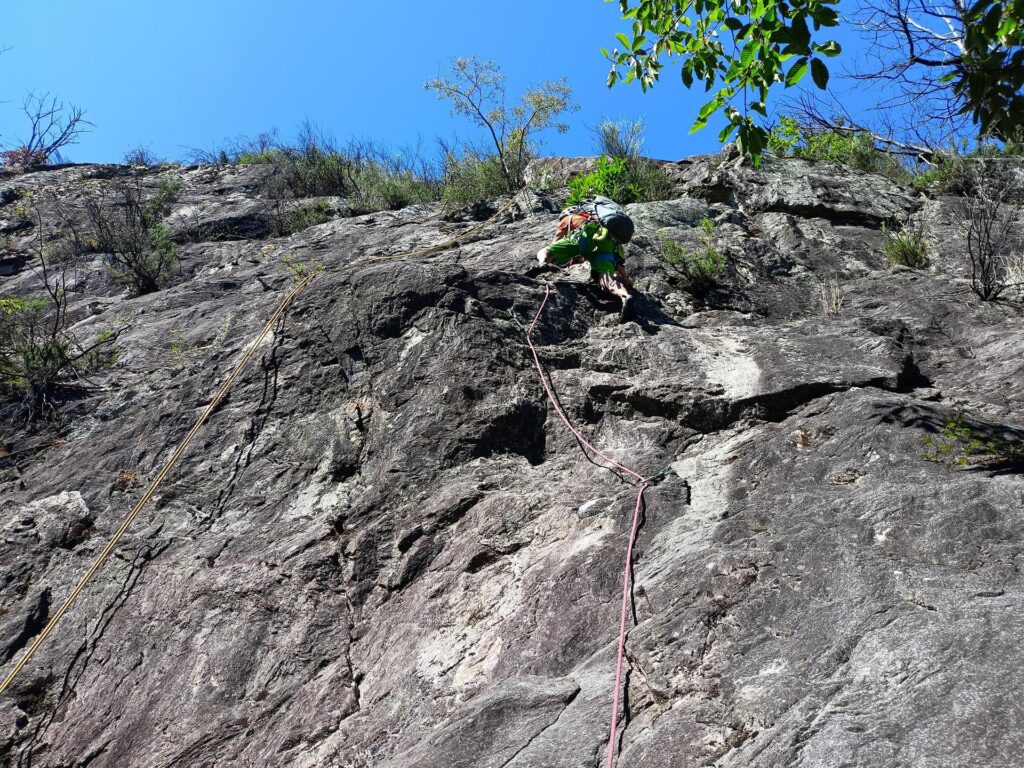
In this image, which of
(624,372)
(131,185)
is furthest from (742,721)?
(131,185)

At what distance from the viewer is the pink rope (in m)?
2.83

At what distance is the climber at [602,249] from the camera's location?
6.86m

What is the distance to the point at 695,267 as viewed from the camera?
723 cm

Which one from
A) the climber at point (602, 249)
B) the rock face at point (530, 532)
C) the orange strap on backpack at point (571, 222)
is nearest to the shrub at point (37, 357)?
the rock face at point (530, 532)

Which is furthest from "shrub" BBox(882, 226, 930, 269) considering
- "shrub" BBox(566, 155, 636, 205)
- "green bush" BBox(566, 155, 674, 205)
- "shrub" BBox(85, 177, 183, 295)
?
"shrub" BBox(85, 177, 183, 295)

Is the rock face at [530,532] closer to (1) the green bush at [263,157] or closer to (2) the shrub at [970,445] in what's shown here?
(2) the shrub at [970,445]

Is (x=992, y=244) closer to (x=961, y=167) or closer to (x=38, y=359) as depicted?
(x=961, y=167)

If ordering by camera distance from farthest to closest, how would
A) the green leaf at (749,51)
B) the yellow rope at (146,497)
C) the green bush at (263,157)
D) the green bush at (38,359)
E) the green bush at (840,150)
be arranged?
the green bush at (263,157), the green bush at (840,150), the green bush at (38,359), the yellow rope at (146,497), the green leaf at (749,51)

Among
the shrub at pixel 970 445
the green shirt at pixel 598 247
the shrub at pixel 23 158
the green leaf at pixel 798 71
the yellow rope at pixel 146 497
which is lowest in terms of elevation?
the shrub at pixel 970 445

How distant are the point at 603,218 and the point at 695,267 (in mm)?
1031

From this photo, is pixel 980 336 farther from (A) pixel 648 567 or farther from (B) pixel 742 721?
(B) pixel 742 721

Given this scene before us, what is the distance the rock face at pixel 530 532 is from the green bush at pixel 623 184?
210cm

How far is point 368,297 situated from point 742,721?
15.1 feet

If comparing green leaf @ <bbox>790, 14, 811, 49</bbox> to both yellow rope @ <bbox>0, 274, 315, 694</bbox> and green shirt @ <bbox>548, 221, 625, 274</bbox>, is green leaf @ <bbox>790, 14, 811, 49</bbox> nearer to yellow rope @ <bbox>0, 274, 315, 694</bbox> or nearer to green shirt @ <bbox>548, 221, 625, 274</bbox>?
green shirt @ <bbox>548, 221, 625, 274</bbox>
